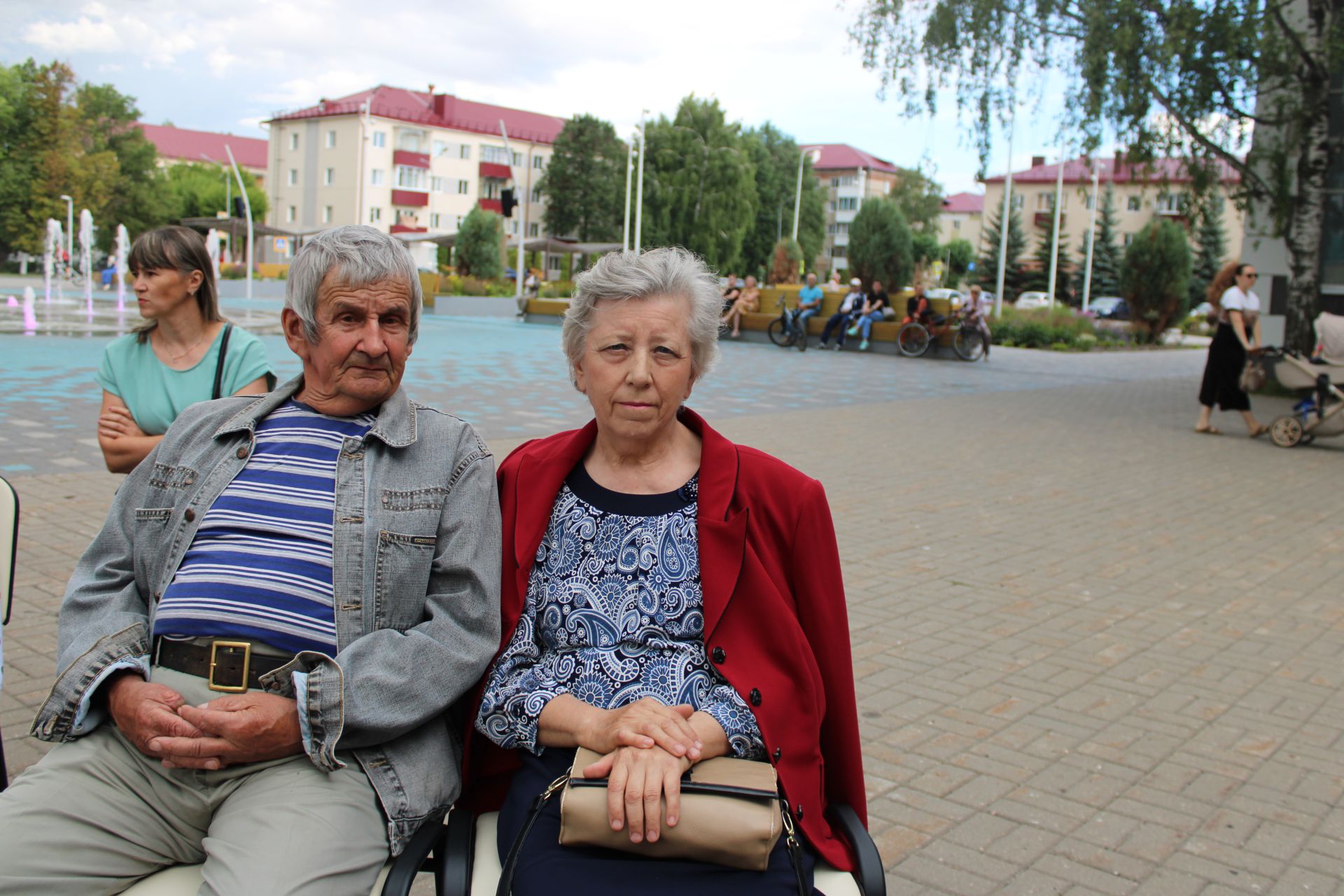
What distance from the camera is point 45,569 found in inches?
220

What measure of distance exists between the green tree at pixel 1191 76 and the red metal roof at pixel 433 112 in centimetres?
6899

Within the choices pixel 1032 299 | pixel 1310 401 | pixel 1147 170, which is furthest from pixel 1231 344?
pixel 1032 299

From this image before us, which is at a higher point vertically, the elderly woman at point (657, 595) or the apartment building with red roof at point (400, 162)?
the apartment building with red roof at point (400, 162)

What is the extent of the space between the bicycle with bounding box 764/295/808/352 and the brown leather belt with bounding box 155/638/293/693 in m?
23.9

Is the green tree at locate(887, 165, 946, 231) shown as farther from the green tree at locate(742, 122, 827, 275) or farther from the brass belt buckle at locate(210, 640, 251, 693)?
the brass belt buckle at locate(210, 640, 251, 693)

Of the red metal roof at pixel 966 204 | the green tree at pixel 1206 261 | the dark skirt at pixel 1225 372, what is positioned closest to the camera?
the dark skirt at pixel 1225 372

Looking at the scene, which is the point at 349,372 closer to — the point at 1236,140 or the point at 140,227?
the point at 1236,140

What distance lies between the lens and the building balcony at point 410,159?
8294cm

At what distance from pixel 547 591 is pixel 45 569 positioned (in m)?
4.21

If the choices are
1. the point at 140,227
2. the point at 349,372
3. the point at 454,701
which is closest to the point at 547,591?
the point at 454,701

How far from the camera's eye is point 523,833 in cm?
206

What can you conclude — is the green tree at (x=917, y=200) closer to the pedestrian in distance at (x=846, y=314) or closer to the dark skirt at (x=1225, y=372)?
the pedestrian in distance at (x=846, y=314)

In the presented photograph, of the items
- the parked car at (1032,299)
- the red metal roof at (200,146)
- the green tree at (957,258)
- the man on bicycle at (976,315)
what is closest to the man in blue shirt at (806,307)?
the man on bicycle at (976,315)

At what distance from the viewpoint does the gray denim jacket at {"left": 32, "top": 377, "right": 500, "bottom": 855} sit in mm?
2133
